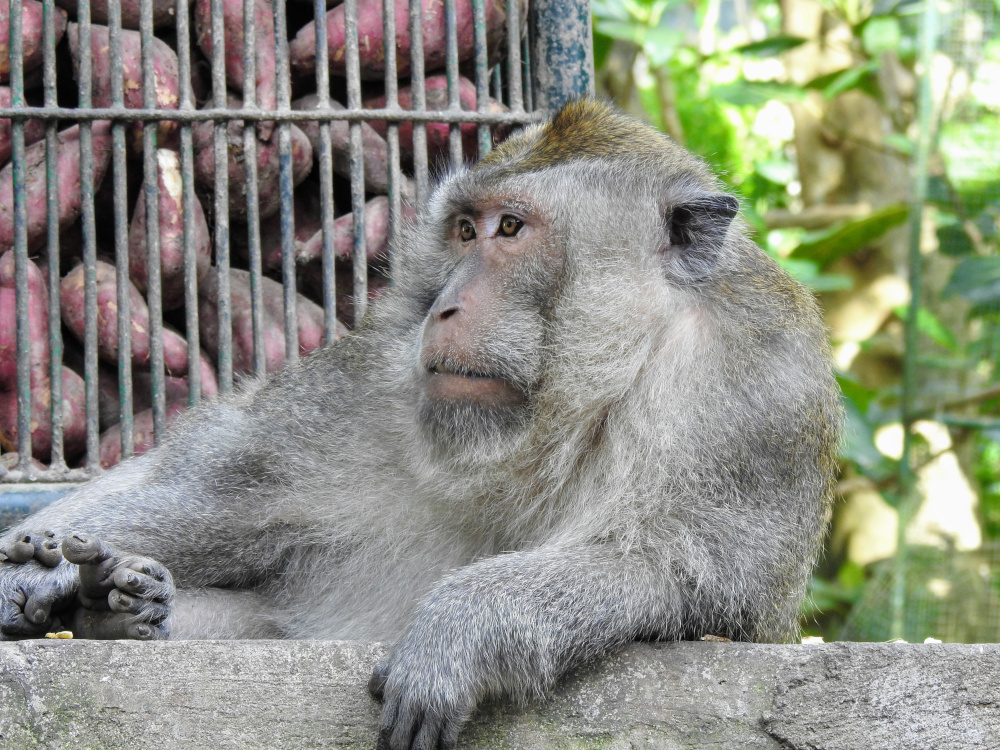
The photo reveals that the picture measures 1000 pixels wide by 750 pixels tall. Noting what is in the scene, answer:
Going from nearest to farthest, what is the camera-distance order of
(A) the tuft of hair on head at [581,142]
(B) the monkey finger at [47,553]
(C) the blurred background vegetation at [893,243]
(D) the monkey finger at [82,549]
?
(D) the monkey finger at [82,549]
(B) the monkey finger at [47,553]
(A) the tuft of hair on head at [581,142]
(C) the blurred background vegetation at [893,243]

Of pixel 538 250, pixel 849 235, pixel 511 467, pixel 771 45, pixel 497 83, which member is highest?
pixel 771 45

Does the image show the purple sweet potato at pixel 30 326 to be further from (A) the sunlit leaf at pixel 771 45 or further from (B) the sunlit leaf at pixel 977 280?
(A) the sunlit leaf at pixel 771 45

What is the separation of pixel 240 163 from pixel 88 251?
475 millimetres

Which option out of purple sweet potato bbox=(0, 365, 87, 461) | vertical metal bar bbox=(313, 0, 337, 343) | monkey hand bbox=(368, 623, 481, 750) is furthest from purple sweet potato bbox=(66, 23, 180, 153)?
monkey hand bbox=(368, 623, 481, 750)

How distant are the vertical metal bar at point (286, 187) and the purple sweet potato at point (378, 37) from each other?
0.41 feet

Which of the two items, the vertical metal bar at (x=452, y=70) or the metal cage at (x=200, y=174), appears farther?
the vertical metal bar at (x=452, y=70)

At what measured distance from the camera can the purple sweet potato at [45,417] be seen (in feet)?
10.1

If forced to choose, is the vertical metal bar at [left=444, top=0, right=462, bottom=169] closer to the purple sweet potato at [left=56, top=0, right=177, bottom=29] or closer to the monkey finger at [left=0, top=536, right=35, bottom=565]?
the purple sweet potato at [left=56, top=0, right=177, bottom=29]

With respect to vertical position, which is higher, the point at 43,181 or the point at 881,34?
the point at 881,34

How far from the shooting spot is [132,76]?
317cm

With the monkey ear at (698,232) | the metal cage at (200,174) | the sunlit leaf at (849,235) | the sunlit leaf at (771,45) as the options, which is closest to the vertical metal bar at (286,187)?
the metal cage at (200,174)

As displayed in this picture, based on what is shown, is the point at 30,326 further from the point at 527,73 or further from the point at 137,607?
the point at 527,73

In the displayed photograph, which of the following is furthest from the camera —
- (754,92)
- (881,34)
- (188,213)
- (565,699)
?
(881,34)

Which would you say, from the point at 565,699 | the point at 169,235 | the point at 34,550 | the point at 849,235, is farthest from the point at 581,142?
the point at 849,235
